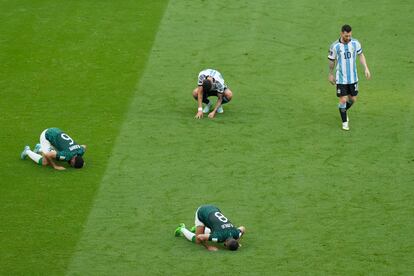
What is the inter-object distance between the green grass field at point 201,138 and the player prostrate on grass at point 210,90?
306 mm

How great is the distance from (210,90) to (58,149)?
3.08 meters

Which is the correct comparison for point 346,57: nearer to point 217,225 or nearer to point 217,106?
point 217,106

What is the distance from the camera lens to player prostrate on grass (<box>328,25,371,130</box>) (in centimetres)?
1792

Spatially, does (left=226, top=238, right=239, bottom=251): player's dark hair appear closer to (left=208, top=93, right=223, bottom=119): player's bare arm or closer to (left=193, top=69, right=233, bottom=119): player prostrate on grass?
(left=193, top=69, right=233, bottom=119): player prostrate on grass

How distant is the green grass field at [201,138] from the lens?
1457cm

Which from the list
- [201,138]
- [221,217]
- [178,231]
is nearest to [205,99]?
[201,138]

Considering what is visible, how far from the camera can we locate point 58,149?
16.9m

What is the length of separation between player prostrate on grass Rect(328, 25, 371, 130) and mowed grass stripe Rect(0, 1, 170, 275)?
3822mm

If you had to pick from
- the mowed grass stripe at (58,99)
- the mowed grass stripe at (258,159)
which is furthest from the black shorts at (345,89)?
the mowed grass stripe at (58,99)

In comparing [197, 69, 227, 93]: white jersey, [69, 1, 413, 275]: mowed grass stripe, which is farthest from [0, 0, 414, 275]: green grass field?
[197, 69, 227, 93]: white jersey

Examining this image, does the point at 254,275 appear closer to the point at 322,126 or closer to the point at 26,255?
the point at 26,255

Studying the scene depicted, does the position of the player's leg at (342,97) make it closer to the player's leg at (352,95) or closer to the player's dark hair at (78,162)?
the player's leg at (352,95)

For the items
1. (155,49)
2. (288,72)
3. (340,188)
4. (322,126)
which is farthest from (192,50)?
(340,188)

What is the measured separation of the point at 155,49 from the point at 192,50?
28.8 inches
